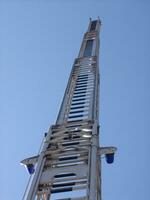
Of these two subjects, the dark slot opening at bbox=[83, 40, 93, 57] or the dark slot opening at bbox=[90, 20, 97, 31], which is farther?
the dark slot opening at bbox=[90, 20, 97, 31]

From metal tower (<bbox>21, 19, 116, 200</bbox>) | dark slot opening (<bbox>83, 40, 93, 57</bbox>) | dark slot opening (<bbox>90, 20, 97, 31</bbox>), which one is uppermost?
dark slot opening (<bbox>90, 20, 97, 31</bbox>)

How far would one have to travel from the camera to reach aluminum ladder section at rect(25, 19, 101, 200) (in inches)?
400

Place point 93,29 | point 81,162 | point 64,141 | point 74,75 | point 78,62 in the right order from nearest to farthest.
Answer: point 81,162 < point 64,141 < point 74,75 < point 78,62 < point 93,29

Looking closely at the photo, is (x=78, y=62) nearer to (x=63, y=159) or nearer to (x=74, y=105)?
(x=74, y=105)

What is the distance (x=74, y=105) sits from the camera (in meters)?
15.4

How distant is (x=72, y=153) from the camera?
11438 mm

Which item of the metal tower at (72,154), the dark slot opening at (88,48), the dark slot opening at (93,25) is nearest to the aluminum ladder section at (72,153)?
the metal tower at (72,154)

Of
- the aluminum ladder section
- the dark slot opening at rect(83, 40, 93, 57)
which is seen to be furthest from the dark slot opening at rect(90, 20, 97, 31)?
the aluminum ladder section

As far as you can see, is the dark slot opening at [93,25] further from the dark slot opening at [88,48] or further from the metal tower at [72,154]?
the metal tower at [72,154]

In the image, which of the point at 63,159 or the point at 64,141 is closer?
the point at 63,159

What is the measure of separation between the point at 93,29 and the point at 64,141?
1817 cm

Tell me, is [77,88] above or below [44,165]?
above

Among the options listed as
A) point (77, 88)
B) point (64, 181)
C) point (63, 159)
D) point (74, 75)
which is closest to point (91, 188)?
point (64, 181)

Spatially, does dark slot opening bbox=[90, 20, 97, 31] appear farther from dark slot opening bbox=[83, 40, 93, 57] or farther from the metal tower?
the metal tower
